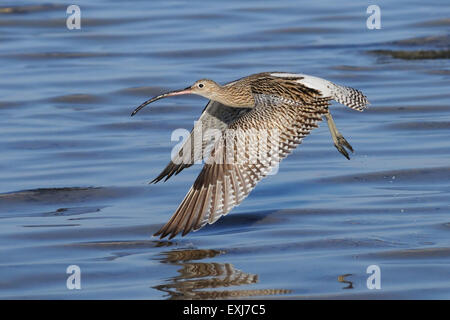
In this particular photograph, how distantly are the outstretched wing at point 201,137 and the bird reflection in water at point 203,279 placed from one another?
119 centimetres

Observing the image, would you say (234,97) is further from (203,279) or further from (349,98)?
(203,279)

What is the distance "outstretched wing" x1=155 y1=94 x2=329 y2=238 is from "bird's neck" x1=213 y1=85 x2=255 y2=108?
28.9 inches

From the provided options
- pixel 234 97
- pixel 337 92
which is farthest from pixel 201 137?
pixel 337 92

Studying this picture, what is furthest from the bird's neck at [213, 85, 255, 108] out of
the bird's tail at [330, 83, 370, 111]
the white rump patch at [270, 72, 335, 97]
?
the bird's tail at [330, 83, 370, 111]

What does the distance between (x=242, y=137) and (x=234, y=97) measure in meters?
1.02

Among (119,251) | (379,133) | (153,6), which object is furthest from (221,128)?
(153,6)

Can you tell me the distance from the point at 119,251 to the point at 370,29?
32.0 ft

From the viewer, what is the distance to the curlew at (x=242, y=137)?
749 cm

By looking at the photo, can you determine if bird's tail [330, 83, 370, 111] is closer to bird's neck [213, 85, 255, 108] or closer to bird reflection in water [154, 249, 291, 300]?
bird's neck [213, 85, 255, 108]

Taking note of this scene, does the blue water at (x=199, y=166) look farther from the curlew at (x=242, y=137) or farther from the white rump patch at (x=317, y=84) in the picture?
the white rump patch at (x=317, y=84)

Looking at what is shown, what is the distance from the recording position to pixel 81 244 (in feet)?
25.1

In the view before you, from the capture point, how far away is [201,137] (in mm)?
8383

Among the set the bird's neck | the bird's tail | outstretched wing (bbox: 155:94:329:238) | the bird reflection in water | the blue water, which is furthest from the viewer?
the bird's neck

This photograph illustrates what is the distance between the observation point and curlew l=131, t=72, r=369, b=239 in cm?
749
